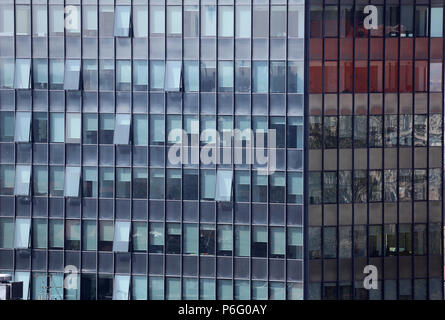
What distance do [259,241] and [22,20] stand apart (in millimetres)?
18788

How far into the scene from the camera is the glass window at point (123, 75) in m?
52.5

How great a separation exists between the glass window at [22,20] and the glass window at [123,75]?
18.7 ft

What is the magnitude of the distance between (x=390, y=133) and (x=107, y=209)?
1720cm

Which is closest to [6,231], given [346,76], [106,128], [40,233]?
[40,233]

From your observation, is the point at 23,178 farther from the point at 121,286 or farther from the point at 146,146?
the point at 121,286

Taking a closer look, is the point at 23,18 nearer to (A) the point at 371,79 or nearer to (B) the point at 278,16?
(B) the point at 278,16

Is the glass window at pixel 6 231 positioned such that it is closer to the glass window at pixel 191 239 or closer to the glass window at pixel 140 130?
the glass window at pixel 140 130

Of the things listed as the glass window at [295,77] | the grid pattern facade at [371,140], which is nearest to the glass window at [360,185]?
the grid pattern facade at [371,140]

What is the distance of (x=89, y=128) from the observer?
53.2 meters

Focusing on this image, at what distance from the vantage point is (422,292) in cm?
5494
